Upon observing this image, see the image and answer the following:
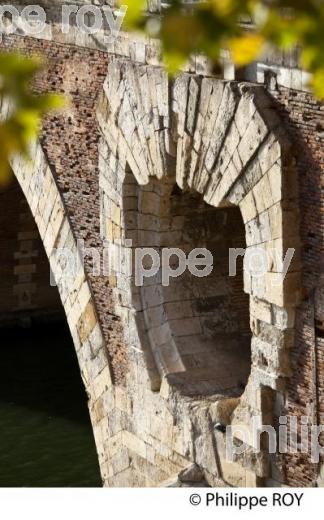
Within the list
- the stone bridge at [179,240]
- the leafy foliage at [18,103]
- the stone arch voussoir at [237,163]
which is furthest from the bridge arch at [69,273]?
the leafy foliage at [18,103]

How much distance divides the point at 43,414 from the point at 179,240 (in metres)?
4.80

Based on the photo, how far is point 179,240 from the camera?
8.68 m

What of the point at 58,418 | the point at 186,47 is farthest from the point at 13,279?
the point at 186,47

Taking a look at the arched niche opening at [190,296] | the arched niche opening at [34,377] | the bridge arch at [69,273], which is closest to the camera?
the arched niche opening at [190,296]

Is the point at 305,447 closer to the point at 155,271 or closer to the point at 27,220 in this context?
the point at 155,271

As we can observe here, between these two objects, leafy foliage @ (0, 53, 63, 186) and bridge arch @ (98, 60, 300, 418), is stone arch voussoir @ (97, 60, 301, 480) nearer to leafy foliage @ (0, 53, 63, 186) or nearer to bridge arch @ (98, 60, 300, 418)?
bridge arch @ (98, 60, 300, 418)

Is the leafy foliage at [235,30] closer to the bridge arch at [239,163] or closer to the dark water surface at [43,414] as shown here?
the bridge arch at [239,163]

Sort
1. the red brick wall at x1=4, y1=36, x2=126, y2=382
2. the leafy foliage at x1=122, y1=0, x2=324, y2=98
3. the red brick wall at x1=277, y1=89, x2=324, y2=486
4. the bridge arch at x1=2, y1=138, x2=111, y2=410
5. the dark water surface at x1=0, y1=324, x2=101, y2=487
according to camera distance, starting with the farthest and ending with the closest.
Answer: the dark water surface at x1=0, y1=324, x2=101, y2=487 → the bridge arch at x1=2, y1=138, x2=111, y2=410 → the red brick wall at x1=4, y1=36, x2=126, y2=382 → the red brick wall at x1=277, y1=89, x2=324, y2=486 → the leafy foliage at x1=122, y1=0, x2=324, y2=98

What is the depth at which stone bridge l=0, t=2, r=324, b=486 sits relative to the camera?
732 cm

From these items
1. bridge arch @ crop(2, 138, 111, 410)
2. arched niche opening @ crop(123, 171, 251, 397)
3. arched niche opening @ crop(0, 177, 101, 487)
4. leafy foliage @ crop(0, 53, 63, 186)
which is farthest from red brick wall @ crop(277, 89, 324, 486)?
arched niche opening @ crop(0, 177, 101, 487)

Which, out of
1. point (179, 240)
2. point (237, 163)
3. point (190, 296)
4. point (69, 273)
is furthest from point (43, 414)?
point (237, 163)

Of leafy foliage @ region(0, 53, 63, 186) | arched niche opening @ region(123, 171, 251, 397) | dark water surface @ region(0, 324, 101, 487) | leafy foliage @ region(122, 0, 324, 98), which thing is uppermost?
leafy foliage @ region(122, 0, 324, 98)

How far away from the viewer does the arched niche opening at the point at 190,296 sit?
8680mm

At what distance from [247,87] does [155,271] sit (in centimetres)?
177
